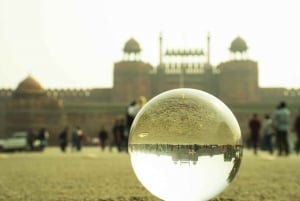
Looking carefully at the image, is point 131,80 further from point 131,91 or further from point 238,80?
point 238,80

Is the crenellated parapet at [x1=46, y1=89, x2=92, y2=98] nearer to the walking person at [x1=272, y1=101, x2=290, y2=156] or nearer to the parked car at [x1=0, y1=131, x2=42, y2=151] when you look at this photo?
the parked car at [x1=0, y1=131, x2=42, y2=151]

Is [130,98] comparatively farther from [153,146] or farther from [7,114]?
[153,146]

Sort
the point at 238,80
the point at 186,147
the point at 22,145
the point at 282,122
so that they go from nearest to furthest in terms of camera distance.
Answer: the point at 186,147 < the point at 282,122 < the point at 22,145 < the point at 238,80

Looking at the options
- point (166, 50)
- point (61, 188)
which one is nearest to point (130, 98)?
point (166, 50)

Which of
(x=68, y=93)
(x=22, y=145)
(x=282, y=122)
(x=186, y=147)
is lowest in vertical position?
(x=186, y=147)

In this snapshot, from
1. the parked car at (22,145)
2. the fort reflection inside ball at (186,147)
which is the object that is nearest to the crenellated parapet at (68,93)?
the parked car at (22,145)

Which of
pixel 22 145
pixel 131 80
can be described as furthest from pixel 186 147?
pixel 131 80

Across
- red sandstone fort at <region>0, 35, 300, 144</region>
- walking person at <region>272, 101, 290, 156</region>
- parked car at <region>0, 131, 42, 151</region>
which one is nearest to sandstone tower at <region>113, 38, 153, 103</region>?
red sandstone fort at <region>0, 35, 300, 144</region>

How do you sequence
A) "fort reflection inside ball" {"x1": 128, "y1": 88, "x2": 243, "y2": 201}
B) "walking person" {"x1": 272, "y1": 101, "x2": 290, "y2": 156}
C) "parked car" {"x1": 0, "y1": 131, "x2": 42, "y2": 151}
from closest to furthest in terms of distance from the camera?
"fort reflection inside ball" {"x1": 128, "y1": 88, "x2": 243, "y2": 201} < "walking person" {"x1": 272, "y1": 101, "x2": 290, "y2": 156} < "parked car" {"x1": 0, "y1": 131, "x2": 42, "y2": 151}
